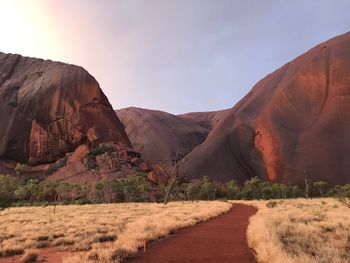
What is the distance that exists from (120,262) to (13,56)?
12195 centimetres

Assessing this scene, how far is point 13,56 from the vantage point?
395ft

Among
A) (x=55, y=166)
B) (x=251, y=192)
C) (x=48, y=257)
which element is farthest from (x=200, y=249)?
(x=55, y=166)

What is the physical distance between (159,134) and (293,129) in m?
79.7

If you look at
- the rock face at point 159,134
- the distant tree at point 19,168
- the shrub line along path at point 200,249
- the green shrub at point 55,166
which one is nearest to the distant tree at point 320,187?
the green shrub at point 55,166

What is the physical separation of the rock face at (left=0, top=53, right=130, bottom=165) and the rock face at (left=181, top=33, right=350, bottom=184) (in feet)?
99.4

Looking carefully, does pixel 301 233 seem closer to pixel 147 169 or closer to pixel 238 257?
pixel 238 257

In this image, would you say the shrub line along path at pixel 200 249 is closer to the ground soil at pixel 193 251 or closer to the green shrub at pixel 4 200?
the ground soil at pixel 193 251

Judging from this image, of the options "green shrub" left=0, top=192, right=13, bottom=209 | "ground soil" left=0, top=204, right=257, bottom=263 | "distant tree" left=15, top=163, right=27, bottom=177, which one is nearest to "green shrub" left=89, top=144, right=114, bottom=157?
"distant tree" left=15, top=163, right=27, bottom=177

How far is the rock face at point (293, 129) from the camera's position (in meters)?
91.6

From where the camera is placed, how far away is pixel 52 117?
103188mm

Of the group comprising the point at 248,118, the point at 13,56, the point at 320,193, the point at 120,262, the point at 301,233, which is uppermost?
the point at 13,56

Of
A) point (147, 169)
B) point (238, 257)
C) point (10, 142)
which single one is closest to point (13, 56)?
point (10, 142)

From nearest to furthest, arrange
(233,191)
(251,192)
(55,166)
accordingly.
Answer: (251,192) → (233,191) → (55,166)

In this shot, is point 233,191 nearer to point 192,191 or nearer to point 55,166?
point 192,191
